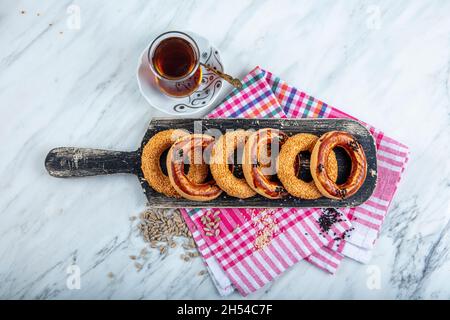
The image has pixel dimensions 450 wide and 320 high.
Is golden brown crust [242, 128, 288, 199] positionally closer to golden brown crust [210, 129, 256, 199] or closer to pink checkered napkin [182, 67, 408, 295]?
golden brown crust [210, 129, 256, 199]

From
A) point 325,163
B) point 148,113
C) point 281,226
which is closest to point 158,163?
point 148,113

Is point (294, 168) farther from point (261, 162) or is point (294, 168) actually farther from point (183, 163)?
point (183, 163)

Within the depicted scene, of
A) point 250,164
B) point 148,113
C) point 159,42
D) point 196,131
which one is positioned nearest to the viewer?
point 250,164

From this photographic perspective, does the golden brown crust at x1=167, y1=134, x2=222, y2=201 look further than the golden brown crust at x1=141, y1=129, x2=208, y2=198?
No

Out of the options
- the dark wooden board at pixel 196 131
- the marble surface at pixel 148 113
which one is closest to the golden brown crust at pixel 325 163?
the dark wooden board at pixel 196 131

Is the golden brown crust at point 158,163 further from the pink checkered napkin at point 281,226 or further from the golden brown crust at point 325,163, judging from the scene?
the golden brown crust at point 325,163

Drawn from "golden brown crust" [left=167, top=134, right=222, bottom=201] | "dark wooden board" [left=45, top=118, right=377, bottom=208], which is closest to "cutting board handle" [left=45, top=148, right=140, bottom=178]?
"dark wooden board" [left=45, top=118, right=377, bottom=208]
